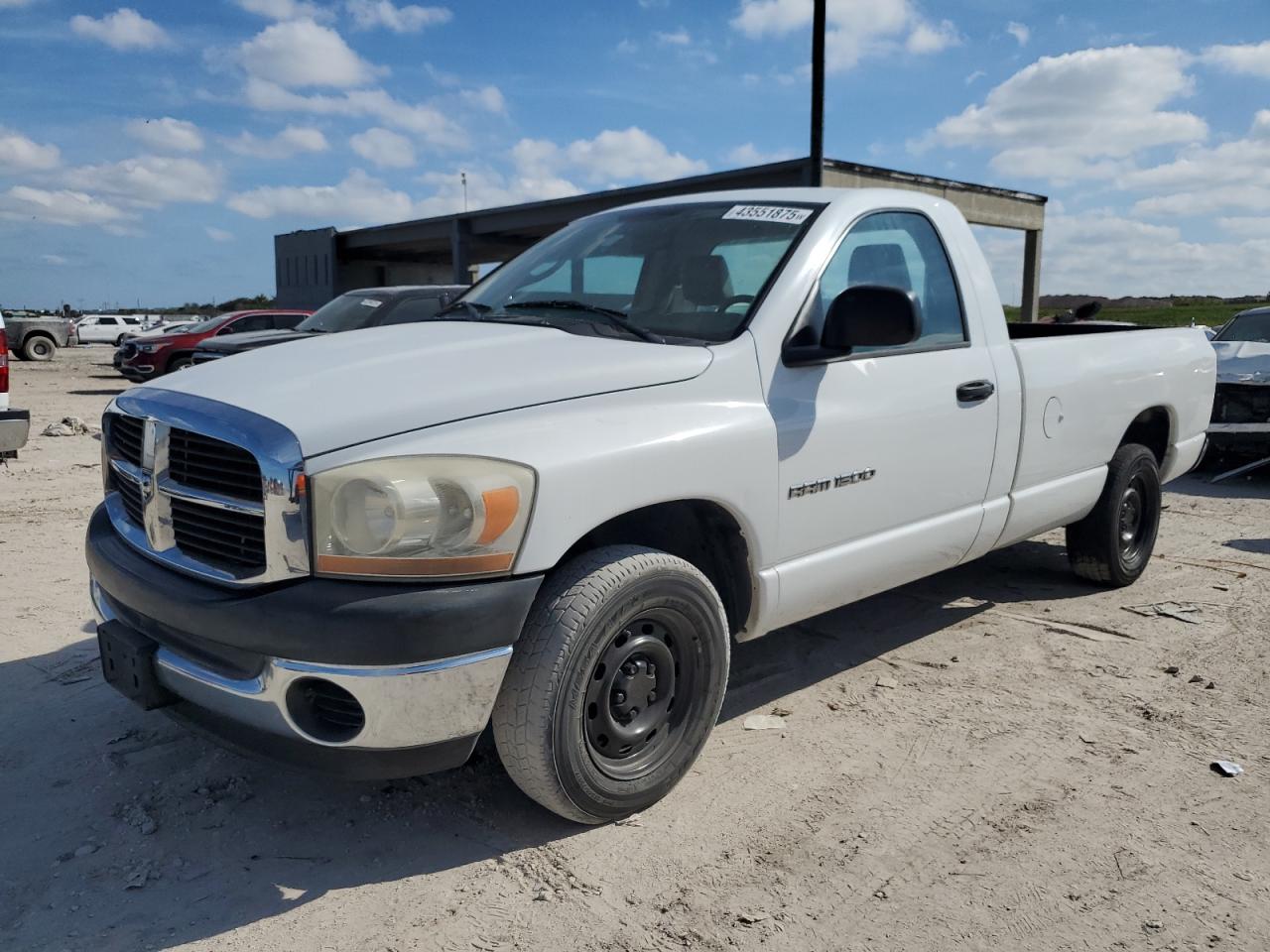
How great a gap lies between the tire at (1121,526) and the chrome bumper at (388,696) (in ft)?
12.6

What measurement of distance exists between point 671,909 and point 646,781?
48 centimetres

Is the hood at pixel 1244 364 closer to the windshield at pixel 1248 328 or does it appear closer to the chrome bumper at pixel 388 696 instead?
the windshield at pixel 1248 328

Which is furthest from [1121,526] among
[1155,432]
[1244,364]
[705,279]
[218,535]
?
[1244,364]

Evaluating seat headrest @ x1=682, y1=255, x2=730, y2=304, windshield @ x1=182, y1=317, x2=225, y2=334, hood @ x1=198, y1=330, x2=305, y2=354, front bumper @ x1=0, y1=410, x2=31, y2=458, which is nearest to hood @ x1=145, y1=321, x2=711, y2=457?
seat headrest @ x1=682, y1=255, x2=730, y2=304

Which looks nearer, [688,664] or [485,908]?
[485,908]

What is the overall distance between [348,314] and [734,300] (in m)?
→ 8.35

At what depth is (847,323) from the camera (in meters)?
3.28

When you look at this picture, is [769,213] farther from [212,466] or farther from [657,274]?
[212,466]

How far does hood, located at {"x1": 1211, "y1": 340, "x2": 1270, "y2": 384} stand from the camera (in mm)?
9523

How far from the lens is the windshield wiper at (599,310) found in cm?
338

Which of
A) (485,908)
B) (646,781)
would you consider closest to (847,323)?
(646,781)

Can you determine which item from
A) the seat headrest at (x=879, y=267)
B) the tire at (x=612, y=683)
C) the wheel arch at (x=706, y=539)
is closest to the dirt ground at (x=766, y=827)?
the tire at (x=612, y=683)

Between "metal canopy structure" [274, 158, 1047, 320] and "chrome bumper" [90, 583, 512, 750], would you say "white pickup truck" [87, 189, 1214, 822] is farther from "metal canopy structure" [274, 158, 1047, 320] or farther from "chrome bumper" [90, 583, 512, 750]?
Answer: "metal canopy structure" [274, 158, 1047, 320]

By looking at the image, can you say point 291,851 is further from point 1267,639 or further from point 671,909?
point 1267,639
